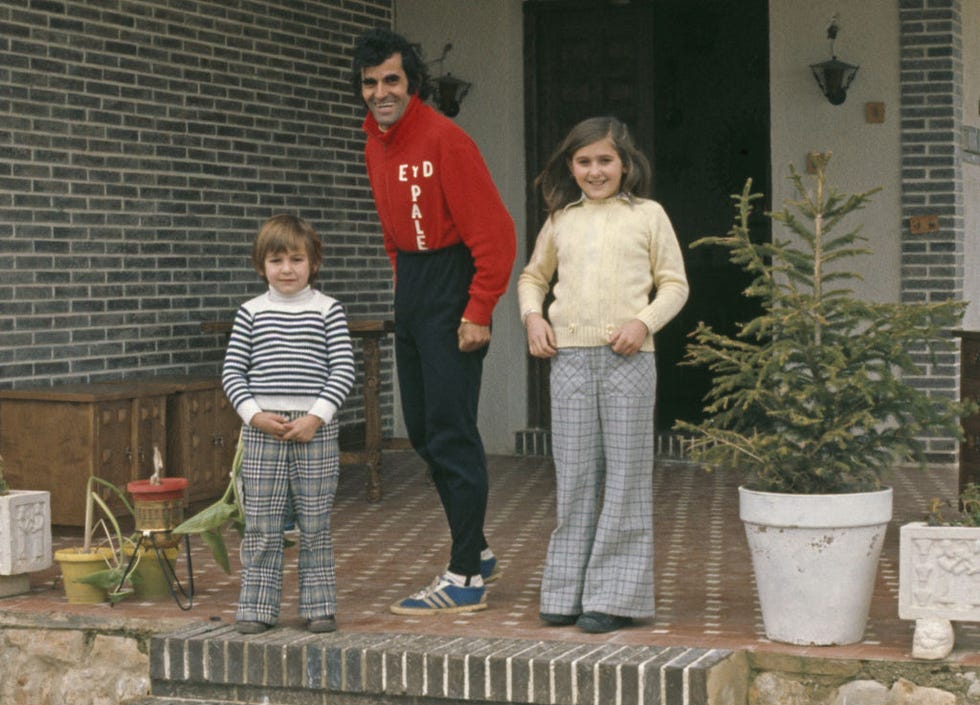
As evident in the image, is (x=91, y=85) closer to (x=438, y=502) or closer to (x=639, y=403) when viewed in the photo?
(x=438, y=502)

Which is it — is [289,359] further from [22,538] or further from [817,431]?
[817,431]

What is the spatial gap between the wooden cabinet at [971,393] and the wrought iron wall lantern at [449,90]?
3.93m

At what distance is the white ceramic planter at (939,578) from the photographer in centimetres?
448

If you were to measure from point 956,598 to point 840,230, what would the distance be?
15.7 feet

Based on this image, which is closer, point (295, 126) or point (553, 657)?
point (553, 657)

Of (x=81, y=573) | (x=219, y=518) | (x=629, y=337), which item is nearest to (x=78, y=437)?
(x=81, y=573)

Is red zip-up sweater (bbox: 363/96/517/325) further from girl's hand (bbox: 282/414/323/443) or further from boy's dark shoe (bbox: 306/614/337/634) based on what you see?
boy's dark shoe (bbox: 306/614/337/634)

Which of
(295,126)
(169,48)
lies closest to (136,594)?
(169,48)

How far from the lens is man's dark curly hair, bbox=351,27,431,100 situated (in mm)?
5062

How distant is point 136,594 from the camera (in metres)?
5.54

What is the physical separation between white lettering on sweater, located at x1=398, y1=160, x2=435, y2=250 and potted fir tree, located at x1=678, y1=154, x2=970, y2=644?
37.9 inches

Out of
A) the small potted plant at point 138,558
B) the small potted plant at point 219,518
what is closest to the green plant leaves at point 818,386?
the small potted plant at point 219,518

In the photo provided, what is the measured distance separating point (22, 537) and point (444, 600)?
1530 millimetres

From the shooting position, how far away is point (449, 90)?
31.9 feet
